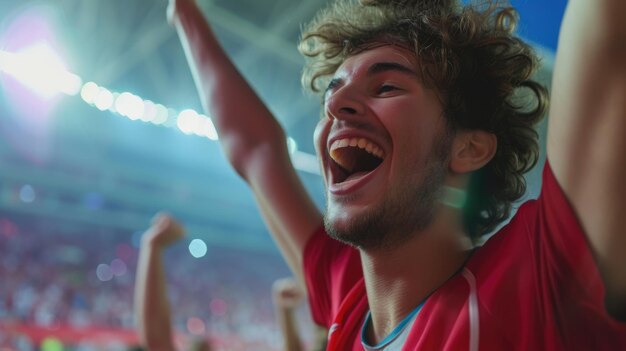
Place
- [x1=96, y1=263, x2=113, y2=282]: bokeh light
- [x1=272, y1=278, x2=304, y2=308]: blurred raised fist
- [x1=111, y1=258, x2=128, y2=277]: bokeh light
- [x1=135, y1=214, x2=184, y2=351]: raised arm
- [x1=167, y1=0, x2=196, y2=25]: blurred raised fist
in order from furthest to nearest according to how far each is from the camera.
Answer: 1. [x1=111, y1=258, x2=128, y2=277]: bokeh light
2. [x1=96, y1=263, x2=113, y2=282]: bokeh light
3. [x1=272, y1=278, x2=304, y2=308]: blurred raised fist
4. [x1=135, y1=214, x2=184, y2=351]: raised arm
5. [x1=167, y1=0, x2=196, y2=25]: blurred raised fist

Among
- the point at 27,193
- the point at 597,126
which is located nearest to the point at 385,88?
the point at 597,126

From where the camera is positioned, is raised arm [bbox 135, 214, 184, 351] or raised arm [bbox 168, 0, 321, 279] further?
raised arm [bbox 135, 214, 184, 351]

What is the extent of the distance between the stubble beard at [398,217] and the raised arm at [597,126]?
0.23 metres

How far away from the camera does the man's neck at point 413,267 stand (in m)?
0.80

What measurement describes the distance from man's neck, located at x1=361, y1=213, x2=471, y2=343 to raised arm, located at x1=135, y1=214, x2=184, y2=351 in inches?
39.2

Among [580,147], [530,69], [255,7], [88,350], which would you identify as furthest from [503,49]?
[255,7]

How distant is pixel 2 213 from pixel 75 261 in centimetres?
136

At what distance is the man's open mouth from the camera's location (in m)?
0.81

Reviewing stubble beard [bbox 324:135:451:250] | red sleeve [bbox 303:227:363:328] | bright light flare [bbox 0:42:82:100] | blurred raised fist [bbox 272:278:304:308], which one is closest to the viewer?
stubble beard [bbox 324:135:451:250]

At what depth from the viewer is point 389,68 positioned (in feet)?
2.84

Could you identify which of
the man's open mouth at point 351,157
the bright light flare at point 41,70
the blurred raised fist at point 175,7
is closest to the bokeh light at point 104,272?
the bright light flare at point 41,70

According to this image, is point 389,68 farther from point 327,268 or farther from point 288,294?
point 288,294

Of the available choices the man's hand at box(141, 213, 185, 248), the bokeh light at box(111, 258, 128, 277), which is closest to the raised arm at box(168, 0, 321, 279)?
the man's hand at box(141, 213, 185, 248)

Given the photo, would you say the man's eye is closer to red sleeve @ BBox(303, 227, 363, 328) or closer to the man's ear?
the man's ear
